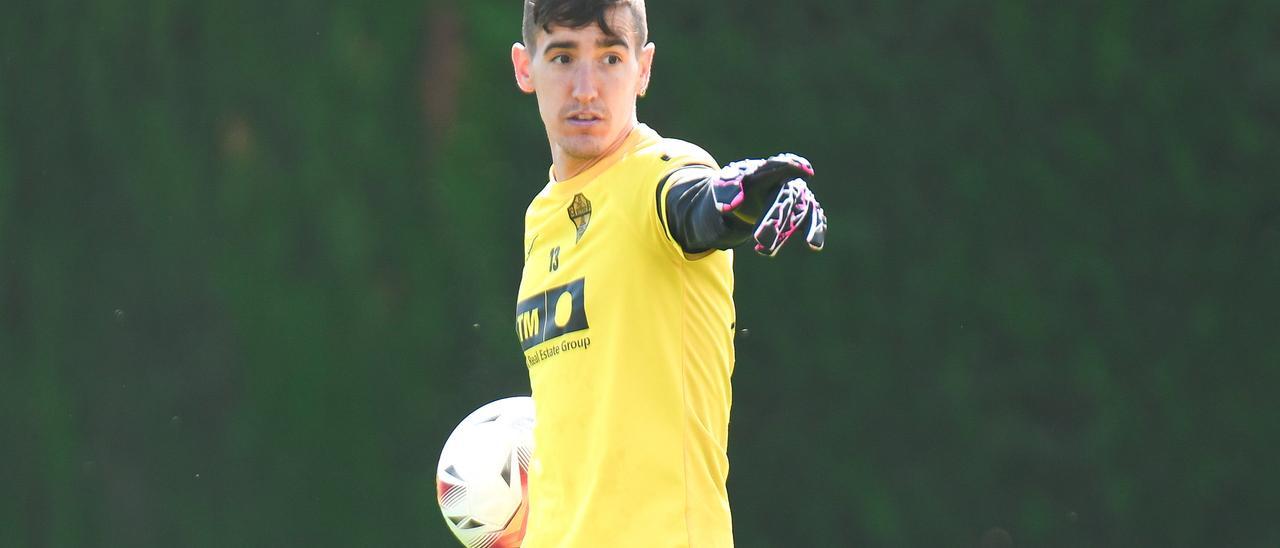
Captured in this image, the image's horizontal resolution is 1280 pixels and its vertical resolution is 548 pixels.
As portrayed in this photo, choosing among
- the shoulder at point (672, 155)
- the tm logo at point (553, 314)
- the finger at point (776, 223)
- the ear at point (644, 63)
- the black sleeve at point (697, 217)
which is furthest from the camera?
the ear at point (644, 63)

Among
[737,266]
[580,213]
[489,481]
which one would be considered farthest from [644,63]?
[737,266]

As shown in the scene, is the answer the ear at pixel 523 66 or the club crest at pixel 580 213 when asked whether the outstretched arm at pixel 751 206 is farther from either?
the ear at pixel 523 66

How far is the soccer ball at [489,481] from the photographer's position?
3197mm

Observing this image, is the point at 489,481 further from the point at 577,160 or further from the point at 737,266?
the point at 737,266

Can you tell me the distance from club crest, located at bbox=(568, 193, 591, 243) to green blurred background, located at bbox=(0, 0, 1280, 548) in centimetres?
182

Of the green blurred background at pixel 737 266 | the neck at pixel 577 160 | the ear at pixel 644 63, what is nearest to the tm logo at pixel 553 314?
the neck at pixel 577 160

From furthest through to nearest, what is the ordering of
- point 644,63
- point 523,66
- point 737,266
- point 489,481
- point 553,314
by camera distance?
point 737,266
point 489,481
point 523,66
point 644,63
point 553,314

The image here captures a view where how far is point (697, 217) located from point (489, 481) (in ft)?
3.95

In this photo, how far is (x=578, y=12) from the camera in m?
2.59

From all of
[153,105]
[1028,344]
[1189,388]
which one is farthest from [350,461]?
[1189,388]

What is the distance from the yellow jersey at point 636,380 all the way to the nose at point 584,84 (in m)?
0.12

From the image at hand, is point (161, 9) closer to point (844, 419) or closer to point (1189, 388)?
point (844, 419)

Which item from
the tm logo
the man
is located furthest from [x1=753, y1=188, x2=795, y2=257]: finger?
the tm logo

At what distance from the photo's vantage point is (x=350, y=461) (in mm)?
4754
